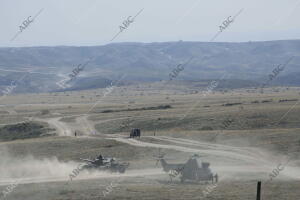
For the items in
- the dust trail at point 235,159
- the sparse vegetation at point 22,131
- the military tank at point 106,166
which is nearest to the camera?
the dust trail at point 235,159

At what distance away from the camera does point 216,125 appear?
8681 centimetres

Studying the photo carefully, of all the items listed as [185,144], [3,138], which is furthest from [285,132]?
[3,138]

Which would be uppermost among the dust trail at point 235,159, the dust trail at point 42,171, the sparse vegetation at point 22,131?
the sparse vegetation at point 22,131

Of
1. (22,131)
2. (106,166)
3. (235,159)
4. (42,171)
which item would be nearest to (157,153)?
(235,159)

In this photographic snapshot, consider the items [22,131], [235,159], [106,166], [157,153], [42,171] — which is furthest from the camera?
[22,131]

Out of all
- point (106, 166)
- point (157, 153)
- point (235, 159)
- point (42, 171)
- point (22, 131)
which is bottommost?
point (42, 171)

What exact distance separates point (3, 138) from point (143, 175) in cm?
5764

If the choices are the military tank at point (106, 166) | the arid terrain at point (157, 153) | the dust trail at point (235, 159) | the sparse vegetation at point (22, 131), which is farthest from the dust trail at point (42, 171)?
the sparse vegetation at point (22, 131)

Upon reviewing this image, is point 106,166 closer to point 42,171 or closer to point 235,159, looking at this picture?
point 42,171

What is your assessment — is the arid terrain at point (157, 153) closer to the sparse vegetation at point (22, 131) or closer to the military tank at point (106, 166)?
the sparse vegetation at point (22, 131)

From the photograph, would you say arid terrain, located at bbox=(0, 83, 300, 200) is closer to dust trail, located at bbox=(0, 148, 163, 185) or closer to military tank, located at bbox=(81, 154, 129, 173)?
dust trail, located at bbox=(0, 148, 163, 185)

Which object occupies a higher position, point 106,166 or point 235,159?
point 235,159

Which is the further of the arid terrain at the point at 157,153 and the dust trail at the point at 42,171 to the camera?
the dust trail at the point at 42,171

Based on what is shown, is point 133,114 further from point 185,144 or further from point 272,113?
point 185,144
